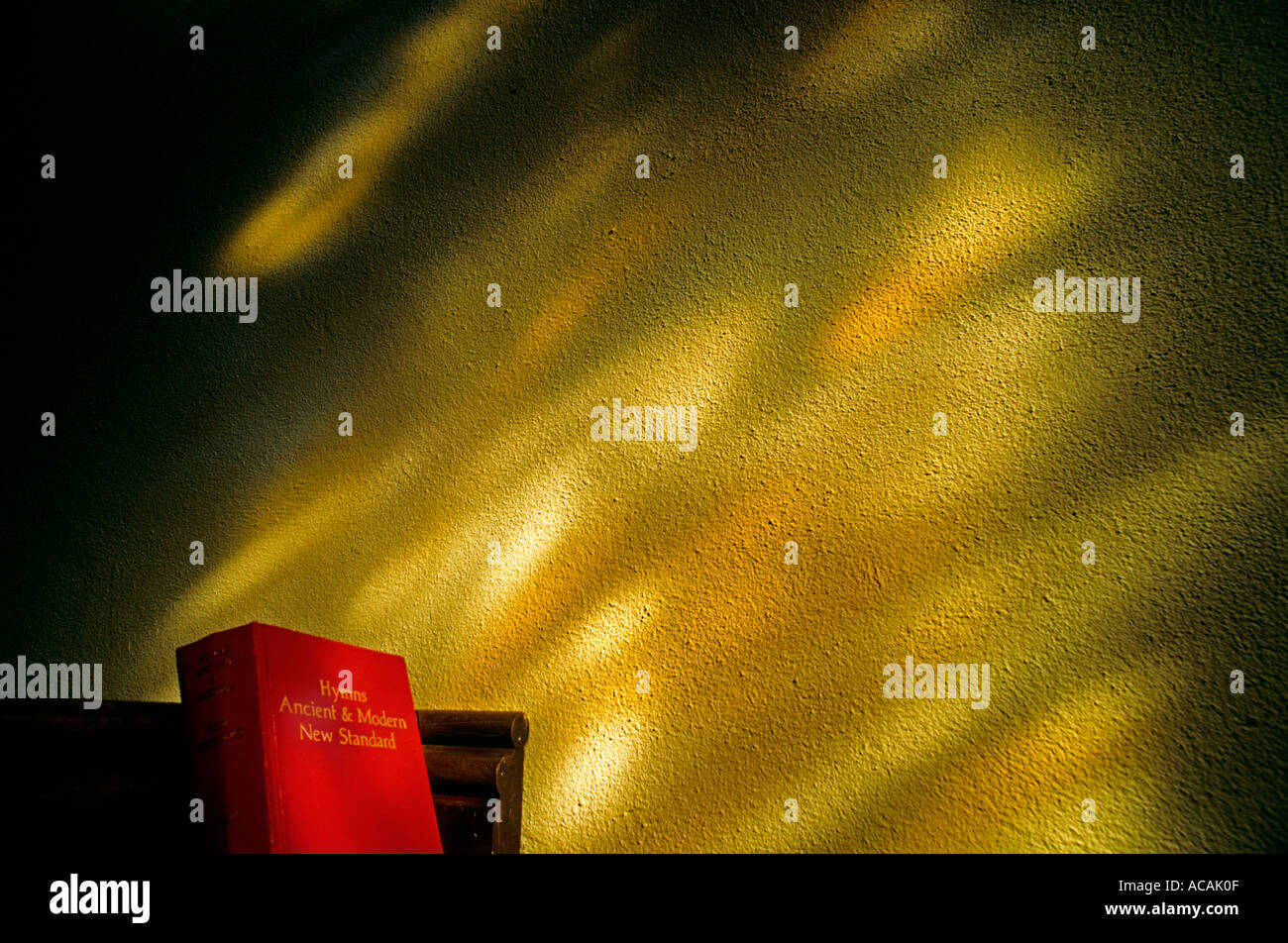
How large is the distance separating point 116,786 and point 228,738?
289 mm

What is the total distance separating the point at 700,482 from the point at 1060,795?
2.73 ft

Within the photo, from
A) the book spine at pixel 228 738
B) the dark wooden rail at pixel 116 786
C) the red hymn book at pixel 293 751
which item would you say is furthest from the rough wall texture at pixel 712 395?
the book spine at pixel 228 738

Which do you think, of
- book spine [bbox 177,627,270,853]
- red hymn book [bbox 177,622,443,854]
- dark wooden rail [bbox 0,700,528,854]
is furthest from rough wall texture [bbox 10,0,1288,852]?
book spine [bbox 177,627,270,853]

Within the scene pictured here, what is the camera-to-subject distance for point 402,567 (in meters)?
1.47

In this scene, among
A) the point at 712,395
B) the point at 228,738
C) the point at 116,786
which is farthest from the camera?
the point at 712,395

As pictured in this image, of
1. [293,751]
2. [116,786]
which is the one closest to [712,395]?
[293,751]

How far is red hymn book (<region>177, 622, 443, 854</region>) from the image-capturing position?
28.6 inches

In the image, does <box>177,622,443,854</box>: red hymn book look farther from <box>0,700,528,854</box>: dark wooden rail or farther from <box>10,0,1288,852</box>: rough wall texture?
<box>10,0,1288,852</box>: rough wall texture

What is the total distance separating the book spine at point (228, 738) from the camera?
2.34 feet

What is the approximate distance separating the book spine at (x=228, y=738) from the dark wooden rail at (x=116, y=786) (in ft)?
0.09

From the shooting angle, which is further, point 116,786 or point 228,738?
point 116,786

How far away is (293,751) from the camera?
775 mm

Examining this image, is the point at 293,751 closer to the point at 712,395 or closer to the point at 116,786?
the point at 116,786
